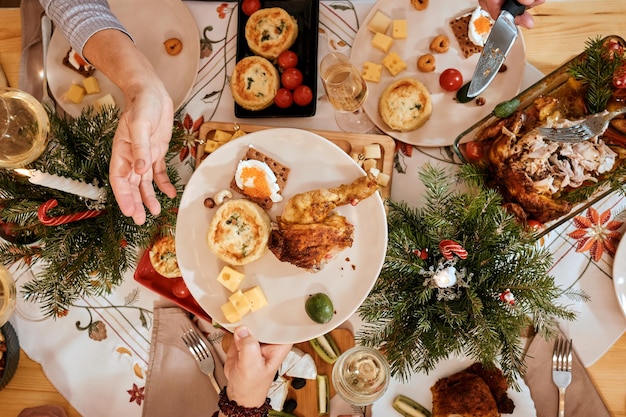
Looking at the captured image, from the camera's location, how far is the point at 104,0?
6.23 ft

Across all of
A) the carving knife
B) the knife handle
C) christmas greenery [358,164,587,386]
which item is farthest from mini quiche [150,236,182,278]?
the knife handle

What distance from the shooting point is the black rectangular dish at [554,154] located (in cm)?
167

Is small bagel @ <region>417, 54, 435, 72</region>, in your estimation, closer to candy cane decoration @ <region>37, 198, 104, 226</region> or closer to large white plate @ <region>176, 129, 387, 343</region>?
large white plate @ <region>176, 129, 387, 343</region>

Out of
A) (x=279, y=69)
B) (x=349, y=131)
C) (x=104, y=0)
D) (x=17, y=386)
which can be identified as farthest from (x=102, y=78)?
(x=17, y=386)

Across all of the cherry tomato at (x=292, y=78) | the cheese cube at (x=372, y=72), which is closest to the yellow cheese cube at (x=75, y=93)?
the cherry tomato at (x=292, y=78)

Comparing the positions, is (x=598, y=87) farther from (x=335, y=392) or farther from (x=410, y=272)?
(x=335, y=392)

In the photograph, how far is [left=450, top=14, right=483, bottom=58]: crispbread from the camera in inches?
77.4

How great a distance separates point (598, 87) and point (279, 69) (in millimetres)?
1284

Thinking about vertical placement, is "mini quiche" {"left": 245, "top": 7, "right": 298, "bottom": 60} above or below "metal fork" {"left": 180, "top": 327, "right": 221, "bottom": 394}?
above

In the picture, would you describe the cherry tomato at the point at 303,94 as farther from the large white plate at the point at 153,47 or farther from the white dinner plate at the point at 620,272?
the white dinner plate at the point at 620,272

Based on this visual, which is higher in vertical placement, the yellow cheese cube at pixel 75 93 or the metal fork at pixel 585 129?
the metal fork at pixel 585 129

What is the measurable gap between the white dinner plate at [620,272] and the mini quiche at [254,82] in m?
1.61

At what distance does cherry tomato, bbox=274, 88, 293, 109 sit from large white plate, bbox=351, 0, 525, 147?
0.33 m

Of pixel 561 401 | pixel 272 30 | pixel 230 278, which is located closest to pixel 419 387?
pixel 561 401
